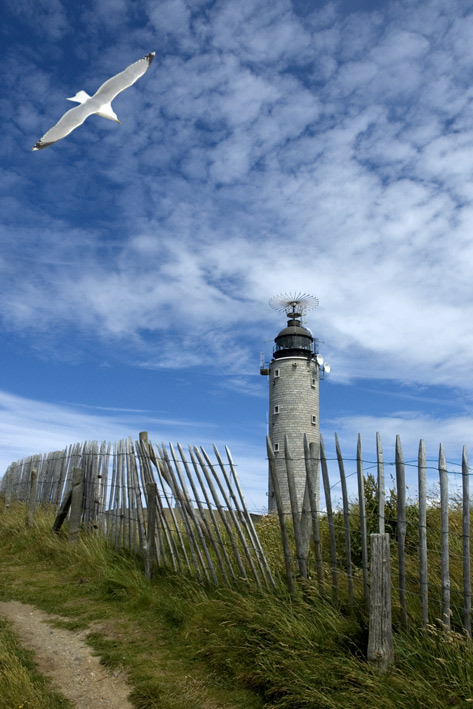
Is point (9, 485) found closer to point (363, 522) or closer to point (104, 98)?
point (104, 98)

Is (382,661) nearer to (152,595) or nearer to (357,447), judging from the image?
(357,447)

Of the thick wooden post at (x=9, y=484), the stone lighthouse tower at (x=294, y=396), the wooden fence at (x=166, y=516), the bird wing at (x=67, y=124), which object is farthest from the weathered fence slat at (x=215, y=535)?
the stone lighthouse tower at (x=294, y=396)

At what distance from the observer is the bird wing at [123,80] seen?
248 inches

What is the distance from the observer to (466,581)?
14.0 ft

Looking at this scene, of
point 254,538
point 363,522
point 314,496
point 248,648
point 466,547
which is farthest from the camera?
point 254,538

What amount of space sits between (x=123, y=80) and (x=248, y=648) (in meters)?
5.94

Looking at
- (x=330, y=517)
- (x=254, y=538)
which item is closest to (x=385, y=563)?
(x=330, y=517)

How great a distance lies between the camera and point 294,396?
29.7 metres

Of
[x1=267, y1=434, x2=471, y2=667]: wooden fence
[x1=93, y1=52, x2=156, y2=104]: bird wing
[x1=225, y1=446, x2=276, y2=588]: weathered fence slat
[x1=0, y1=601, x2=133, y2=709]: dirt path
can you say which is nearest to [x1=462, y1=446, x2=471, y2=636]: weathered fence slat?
[x1=267, y1=434, x2=471, y2=667]: wooden fence

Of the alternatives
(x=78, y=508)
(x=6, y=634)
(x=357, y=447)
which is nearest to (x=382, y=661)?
(x=357, y=447)

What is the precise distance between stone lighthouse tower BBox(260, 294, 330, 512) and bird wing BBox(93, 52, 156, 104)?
75.7 ft

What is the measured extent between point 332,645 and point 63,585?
4503 millimetres

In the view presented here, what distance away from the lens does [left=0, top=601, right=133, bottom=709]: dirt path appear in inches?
175

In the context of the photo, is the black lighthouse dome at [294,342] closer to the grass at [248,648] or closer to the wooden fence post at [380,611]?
the grass at [248,648]
